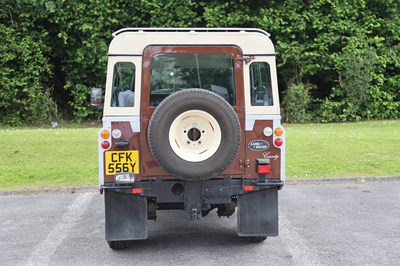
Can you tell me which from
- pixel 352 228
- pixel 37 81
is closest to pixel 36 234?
pixel 352 228

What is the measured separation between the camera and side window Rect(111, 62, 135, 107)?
5.56m

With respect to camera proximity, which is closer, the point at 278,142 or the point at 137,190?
the point at 137,190

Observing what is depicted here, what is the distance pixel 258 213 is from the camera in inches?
225

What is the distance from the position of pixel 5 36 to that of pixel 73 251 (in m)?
15.6

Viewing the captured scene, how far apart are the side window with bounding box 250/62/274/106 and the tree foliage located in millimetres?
14323

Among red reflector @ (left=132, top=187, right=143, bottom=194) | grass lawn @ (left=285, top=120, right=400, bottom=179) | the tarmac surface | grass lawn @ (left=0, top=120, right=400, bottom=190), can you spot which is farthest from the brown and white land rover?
grass lawn @ (left=285, top=120, right=400, bottom=179)

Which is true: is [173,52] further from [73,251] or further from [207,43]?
[73,251]

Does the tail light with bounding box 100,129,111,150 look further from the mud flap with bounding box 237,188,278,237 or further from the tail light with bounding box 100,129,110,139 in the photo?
the mud flap with bounding box 237,188,278,237

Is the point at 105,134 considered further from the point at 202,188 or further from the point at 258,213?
the point at 258,213

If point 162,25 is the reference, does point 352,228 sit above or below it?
below

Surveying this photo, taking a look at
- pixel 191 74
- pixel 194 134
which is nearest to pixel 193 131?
pixel 194 134

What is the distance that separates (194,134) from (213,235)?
1.63 metres

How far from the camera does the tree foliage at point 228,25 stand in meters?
19.6

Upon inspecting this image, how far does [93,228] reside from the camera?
6.75 metres
